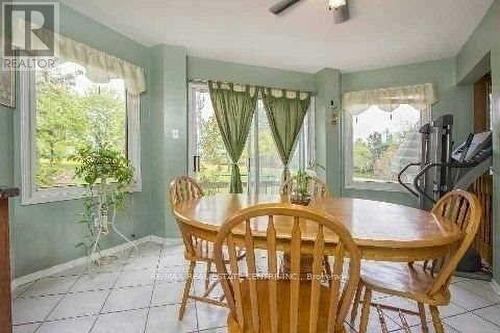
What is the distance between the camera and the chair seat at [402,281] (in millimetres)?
1386

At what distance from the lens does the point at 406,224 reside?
1550mm

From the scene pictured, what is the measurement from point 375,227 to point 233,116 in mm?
3295

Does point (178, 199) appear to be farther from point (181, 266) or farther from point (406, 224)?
point (406, 224)

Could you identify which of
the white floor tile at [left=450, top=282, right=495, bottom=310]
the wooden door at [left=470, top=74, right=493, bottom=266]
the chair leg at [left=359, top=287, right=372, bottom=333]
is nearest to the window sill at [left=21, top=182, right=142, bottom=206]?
the chair leg at [left=359, top=287, right=372, bottom=333]

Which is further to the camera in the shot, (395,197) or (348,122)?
(348,122)

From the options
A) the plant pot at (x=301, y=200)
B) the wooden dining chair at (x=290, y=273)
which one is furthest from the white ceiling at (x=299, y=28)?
the wooden dining chair at (x=290, y=273)

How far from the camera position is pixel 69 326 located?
198 cm

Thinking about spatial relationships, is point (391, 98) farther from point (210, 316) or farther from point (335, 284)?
point (335, 284)

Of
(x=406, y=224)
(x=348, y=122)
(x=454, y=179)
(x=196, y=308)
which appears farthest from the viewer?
(x=348, y=122)

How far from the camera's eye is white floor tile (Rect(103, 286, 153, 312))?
223 centimetres

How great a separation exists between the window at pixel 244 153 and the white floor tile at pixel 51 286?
192 centimetres

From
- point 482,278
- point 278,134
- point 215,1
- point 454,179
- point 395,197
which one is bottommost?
point 482,278

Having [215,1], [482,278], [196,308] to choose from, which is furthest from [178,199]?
[482,278]

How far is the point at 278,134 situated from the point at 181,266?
2.56 meters
